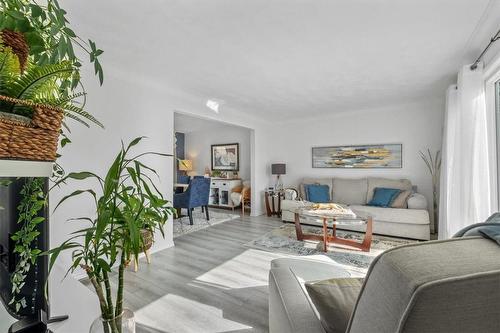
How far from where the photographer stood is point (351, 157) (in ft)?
17.1

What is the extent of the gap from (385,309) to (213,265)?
105 inches

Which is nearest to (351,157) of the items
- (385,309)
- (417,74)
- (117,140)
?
(417,74)

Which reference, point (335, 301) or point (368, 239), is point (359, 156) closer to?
point (368, 239)

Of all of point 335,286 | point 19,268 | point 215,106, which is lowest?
point 335,286

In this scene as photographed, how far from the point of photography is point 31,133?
50 centimetres

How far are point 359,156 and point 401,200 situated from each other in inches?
48.4

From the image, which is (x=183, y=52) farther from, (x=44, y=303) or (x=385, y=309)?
(x=385, y=309)

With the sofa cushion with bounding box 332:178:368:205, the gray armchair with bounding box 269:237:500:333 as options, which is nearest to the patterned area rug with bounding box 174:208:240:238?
the sofa cushion with bounding box 332:178:368:205

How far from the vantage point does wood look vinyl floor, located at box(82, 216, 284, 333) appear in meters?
1.86

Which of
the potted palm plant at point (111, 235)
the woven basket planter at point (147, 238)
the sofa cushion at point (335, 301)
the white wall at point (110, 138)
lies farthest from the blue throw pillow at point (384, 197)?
the potted palm plant at point (111, 235)

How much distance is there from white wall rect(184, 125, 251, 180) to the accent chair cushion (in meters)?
3.67

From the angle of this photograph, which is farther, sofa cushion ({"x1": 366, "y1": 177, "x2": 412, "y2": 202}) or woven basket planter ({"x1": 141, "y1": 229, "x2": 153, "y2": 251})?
sofa cushion ({"x1": 366, "y1": 177, "x2": 412, "y2": 202})

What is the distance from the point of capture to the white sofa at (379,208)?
3803 mm

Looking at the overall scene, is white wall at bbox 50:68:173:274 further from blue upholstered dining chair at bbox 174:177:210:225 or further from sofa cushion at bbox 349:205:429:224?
sofa cushion at bbox 349:205:429:224
